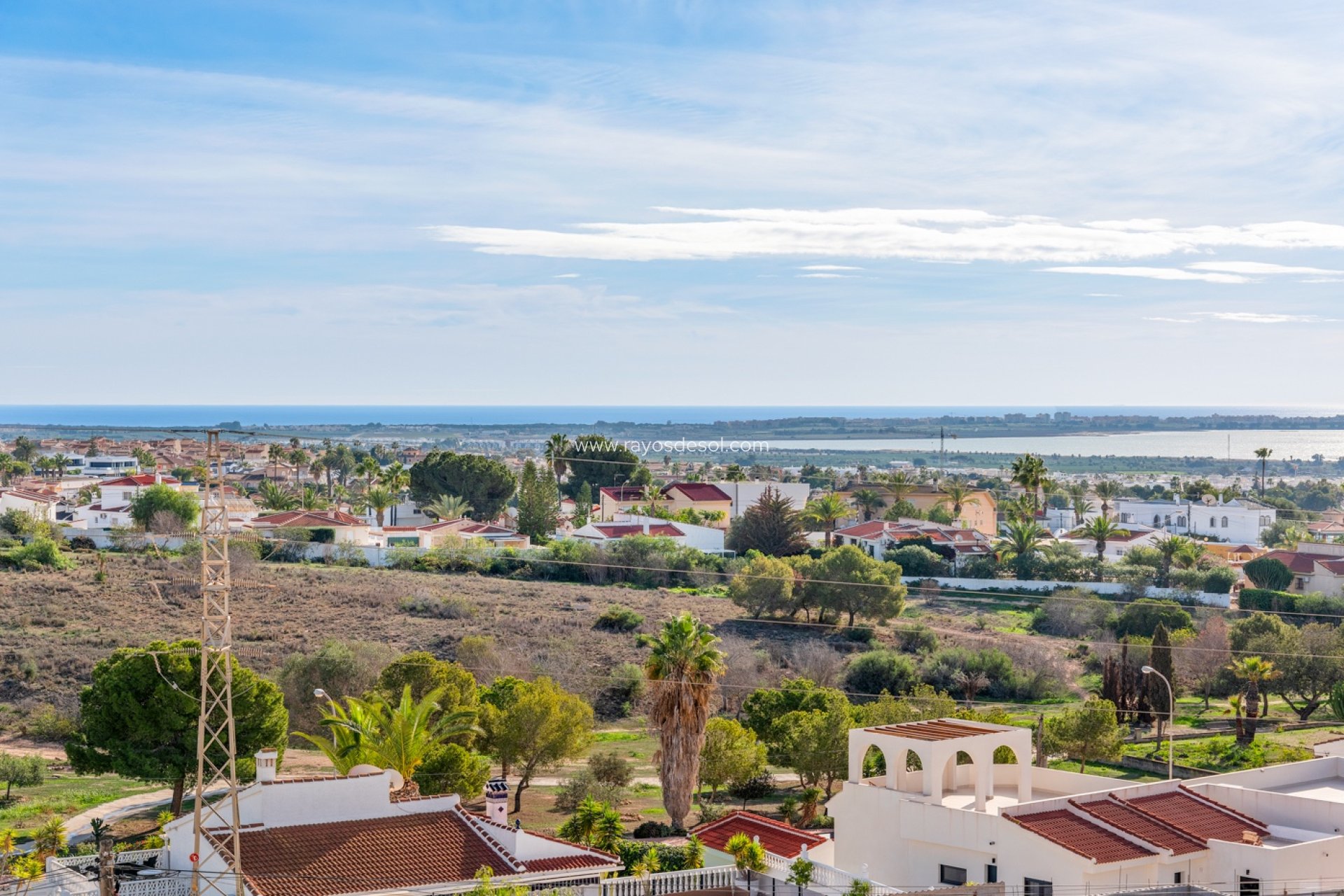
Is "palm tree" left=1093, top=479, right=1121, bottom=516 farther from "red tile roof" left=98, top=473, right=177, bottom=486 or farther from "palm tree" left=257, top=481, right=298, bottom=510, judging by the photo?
"red tile roof" left=98, top=473, right=177, bottom=486

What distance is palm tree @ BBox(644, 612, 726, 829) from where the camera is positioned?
3819cm

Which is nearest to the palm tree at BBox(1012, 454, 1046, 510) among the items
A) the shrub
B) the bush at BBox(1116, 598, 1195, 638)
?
the shrub

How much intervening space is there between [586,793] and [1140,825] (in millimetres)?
18488

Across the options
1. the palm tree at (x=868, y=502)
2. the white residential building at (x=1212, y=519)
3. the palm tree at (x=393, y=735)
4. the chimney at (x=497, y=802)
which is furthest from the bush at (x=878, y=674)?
the white residential building at (x=1212, y=519)

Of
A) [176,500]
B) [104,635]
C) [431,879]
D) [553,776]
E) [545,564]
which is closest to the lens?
[431,879]

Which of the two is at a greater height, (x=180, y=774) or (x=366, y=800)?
(x=366, y=800)

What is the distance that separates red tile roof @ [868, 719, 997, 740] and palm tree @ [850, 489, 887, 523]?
86.5 meters

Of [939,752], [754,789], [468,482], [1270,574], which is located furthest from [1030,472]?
[939,752]

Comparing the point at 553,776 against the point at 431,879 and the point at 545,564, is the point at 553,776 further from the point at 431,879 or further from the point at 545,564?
the point at 545,564

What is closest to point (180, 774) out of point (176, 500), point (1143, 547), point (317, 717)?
point (317, 717)

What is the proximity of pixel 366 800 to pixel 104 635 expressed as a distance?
38.4 meters

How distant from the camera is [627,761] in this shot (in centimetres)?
4769

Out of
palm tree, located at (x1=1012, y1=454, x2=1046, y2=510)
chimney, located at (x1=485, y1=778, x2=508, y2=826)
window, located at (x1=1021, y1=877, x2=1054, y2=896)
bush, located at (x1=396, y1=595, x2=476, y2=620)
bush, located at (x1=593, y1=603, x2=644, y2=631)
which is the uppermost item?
palm tree, located at (x1=1012, y1=454, x2=1046, y2=510)

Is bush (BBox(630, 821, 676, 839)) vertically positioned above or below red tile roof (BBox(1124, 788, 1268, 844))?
below
